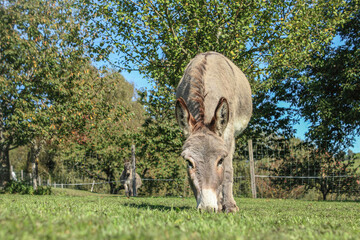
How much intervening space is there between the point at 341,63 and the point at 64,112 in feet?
56.8

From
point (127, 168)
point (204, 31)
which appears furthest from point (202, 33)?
point (127, 168)

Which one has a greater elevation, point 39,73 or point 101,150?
point 39,73

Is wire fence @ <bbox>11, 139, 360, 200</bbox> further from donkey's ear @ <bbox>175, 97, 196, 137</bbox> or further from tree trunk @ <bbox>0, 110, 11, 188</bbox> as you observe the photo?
donkey's ear @ <bbox>175, 97, 196, 137</bbox>

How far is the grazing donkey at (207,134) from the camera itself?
4156mm

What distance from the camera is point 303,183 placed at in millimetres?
17141

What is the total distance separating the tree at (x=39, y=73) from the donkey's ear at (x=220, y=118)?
567 inches

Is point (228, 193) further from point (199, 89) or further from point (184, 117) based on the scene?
point (199, 89)

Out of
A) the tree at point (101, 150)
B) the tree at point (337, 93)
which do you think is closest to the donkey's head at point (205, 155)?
the tree at point (337, 93)

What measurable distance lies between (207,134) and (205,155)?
1.18 ft

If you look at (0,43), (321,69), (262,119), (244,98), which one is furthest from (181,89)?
(0,43)

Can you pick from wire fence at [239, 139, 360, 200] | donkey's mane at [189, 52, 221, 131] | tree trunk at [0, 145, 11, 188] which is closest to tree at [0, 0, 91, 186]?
tree trunk at [0, 145, 11, 188]

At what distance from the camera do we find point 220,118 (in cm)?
464

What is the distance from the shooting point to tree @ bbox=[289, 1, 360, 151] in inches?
684

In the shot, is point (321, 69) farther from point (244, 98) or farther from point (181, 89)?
point (181, 89)
